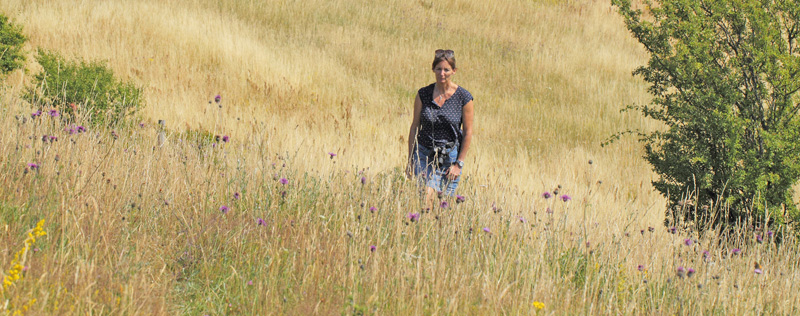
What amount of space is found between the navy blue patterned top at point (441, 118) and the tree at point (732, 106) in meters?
1.98

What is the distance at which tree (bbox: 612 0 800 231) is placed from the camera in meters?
5.52

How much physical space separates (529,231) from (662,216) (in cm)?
405

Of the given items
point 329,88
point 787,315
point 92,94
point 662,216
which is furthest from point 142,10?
point 787,315

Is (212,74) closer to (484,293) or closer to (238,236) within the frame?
(238,236)

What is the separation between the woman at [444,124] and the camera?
5.19m

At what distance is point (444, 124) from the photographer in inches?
207

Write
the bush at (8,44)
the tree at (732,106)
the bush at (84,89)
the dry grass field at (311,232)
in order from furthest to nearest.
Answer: the bush at (8,44) < the bush at (84,89) < the tree at (732,106) < the dry grass field at (311,232)

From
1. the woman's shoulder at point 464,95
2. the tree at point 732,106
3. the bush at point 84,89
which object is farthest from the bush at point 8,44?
the tree at point 732,106

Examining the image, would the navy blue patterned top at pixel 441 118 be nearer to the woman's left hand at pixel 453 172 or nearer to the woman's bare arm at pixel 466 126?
the woman's bare arm at pixel 466 126

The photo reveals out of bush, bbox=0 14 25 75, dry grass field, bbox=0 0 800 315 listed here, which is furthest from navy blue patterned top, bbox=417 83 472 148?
bush, bbox=0 14 25 75

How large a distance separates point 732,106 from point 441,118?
262 cm

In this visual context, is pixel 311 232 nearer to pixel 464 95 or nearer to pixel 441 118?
pixel 441 118

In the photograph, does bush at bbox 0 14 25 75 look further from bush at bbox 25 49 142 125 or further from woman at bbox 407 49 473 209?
woman at bbox 407 49 473 209

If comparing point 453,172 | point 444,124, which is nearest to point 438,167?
point 453,172
